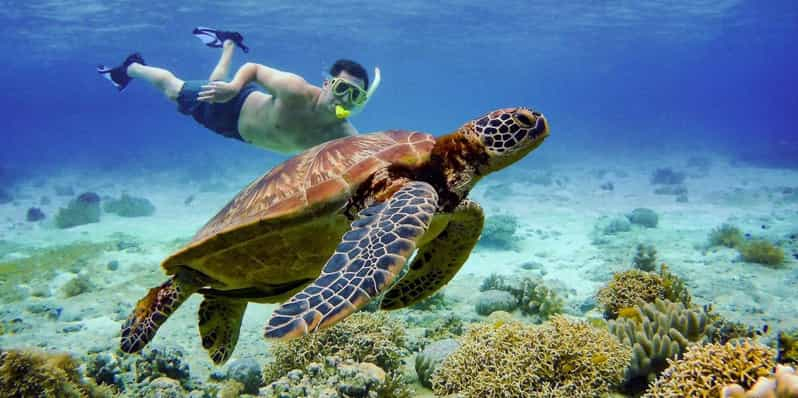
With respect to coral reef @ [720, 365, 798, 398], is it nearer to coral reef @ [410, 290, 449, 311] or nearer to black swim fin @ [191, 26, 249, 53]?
coral reef @ [410, 290, 449, 311]

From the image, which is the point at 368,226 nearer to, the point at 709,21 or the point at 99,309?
the point at 99,309

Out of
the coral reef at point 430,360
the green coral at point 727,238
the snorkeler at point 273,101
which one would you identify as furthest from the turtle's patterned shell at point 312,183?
the green coral at point 727,238

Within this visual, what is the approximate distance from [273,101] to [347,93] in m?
1.83

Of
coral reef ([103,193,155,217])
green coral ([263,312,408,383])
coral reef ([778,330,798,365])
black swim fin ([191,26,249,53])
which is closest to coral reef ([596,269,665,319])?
coral reef ([778,330,798,365])

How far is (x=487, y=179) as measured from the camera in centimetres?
2822

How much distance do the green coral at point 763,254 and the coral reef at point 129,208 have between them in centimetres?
2040

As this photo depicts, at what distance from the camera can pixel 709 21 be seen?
36.5 meters

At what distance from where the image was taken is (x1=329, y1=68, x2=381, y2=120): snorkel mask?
6176 millimetres

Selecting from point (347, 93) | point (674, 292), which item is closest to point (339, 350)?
point (347, 93)

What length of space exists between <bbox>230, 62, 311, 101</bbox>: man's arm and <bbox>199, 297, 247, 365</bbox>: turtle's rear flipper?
3867mm

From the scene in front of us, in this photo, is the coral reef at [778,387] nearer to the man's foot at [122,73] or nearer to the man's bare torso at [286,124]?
the man's bare torso at [286,124]

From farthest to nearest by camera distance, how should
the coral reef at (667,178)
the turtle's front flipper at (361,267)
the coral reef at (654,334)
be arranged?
the coral reef at (667,178) < the coral reef at (654,334) < the turtle's front flipper at (361,267)

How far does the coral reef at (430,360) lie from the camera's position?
4164 mm

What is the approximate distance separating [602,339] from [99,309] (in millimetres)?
7651
